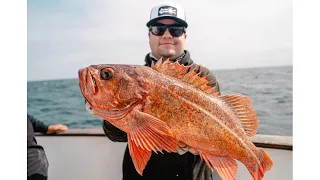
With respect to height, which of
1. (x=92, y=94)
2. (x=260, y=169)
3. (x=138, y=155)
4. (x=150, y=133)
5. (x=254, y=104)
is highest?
(x=92, y=94)

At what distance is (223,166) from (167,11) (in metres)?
1.30

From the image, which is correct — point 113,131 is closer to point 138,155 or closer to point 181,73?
point 138,155

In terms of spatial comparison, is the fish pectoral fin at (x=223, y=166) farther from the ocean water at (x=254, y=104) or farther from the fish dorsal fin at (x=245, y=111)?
the ocean water at (x=254, y=104)

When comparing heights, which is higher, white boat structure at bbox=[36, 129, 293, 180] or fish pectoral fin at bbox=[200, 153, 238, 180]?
fish pectoral fin at bbox=[200, 153, 238, 180]

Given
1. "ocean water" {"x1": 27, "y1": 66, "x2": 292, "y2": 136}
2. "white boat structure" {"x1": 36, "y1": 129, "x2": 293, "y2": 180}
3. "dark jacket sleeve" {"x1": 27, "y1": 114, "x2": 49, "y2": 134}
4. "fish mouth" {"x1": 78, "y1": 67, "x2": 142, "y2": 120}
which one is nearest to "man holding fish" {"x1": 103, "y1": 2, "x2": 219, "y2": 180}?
"fish mouth" {"x1": 78, "y1": 67, "x2": 142, "y2": 120}

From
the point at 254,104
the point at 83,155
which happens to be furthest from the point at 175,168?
the point at 254,104

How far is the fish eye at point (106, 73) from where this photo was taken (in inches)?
49.2

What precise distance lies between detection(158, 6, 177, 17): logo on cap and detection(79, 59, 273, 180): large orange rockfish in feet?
2.95

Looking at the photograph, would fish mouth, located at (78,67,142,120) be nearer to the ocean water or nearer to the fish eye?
the fish eye

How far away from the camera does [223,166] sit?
1.41 meters

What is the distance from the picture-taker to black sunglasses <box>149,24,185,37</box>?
219 centimetres

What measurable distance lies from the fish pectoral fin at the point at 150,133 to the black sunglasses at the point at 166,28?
1.11m

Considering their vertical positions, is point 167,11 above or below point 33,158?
above
